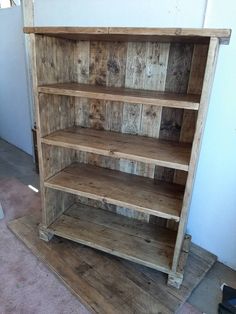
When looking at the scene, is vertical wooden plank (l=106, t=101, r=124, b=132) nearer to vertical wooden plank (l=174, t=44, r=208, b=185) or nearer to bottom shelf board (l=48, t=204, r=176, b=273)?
vertical wooden plank (l=174, t=44, r=208, b=185)

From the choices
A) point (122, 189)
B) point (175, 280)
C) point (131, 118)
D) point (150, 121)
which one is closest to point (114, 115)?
point (131, 118)

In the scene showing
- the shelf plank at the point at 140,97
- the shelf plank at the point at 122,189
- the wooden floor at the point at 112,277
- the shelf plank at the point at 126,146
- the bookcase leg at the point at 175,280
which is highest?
the shelf plank at the point at 140,97

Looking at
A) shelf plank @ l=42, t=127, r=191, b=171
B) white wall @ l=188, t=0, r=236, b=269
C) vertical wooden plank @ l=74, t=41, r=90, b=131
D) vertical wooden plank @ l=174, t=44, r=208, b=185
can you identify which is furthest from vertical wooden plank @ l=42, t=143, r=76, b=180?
white wall @ l=188, t=0, r=236, b=269

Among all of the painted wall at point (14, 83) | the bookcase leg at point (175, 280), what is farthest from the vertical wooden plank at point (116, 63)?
the painted wall at point (14, 83)

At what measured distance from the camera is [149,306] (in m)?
1.34

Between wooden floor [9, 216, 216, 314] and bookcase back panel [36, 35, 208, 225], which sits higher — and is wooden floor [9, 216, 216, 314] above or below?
below

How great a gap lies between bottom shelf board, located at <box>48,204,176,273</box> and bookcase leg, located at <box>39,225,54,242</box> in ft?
0.13

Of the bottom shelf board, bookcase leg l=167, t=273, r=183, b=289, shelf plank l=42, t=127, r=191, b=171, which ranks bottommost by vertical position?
bookcase leg l=167, t=273, r=183, b=289

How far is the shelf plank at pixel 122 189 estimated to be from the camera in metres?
1.40

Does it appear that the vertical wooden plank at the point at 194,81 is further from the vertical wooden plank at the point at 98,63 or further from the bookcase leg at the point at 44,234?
the bookcase leg at the point at 44,234

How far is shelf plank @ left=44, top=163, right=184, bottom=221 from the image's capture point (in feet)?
4.59

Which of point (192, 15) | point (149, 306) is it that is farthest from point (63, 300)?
point (192, 15)

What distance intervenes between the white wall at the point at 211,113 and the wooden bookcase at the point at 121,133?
13 cm

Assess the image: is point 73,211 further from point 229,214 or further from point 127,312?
point 229,214
